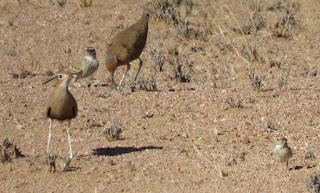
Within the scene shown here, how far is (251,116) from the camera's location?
29.4 ft

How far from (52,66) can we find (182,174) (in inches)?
233

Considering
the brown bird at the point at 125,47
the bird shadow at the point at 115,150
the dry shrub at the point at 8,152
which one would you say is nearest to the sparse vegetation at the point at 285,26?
the brown bird at the point at 125,47

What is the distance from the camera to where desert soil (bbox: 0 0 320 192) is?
271 inches

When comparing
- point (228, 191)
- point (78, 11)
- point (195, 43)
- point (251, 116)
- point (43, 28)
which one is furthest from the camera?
point (78, 11)

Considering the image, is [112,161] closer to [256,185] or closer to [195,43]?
[256,185]

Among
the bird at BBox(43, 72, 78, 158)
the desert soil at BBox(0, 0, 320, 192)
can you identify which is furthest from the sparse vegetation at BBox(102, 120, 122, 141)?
the bird at BBox(43, 72, 78, 158)

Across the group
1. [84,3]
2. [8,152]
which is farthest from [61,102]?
[84,3]

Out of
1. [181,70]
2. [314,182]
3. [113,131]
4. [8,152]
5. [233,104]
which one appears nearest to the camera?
[314,182]

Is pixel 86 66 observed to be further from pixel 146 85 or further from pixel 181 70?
pixel 181 70

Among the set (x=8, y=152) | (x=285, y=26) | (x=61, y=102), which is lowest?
(x=285, y=26)

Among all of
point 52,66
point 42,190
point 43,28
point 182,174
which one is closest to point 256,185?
point 182,174

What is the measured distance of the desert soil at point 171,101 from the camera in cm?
688

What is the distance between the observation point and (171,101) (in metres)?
9.80

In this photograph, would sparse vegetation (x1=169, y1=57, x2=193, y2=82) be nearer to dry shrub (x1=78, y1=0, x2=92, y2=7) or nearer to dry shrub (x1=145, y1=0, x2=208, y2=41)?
dry shrub (x1=145, y1=0, x2=208, y2=41)
